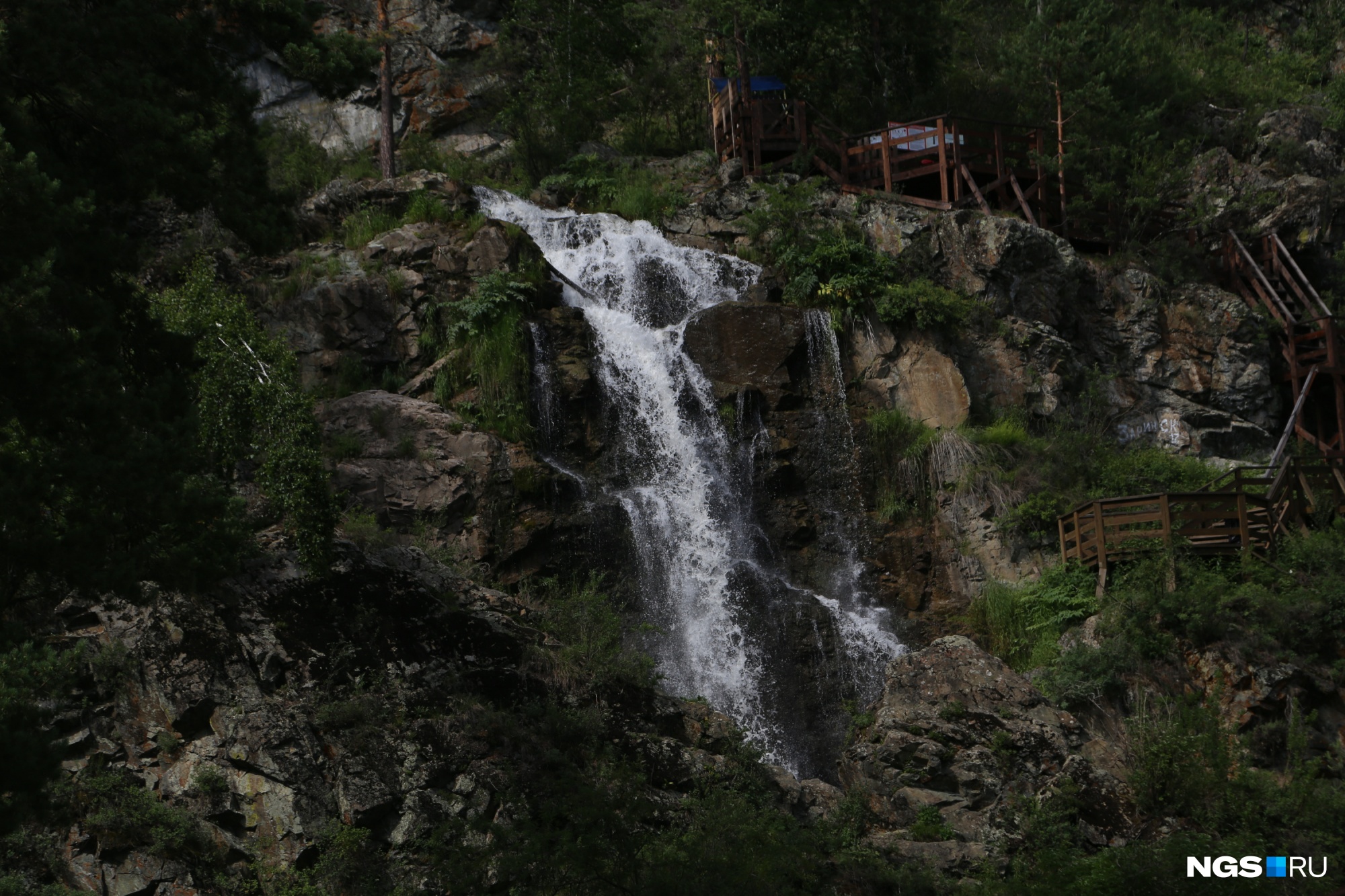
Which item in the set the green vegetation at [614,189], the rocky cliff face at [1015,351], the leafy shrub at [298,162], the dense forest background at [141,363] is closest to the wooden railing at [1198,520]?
the dense forest background at [141,363]

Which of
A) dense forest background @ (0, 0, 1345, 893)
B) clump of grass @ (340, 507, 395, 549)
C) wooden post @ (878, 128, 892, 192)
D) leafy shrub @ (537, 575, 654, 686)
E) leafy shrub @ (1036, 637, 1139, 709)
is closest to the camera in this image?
dense forest background @ (0, 0, 1345, 893)

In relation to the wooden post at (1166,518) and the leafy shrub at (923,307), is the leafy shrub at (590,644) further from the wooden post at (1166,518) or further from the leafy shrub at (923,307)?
the leafy shrub at (923,307)

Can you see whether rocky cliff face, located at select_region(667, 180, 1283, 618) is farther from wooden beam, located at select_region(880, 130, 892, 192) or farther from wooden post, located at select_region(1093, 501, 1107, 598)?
wooden post, located at select_region(1093, 501, 1107, 598)

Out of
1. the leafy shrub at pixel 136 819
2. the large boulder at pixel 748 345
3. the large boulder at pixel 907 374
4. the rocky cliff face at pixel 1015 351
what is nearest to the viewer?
the leafy shrub at pixel 136 819

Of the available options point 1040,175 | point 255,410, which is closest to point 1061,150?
point 1040,175

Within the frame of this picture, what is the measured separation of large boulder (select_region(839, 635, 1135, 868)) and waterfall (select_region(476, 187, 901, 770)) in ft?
6.00

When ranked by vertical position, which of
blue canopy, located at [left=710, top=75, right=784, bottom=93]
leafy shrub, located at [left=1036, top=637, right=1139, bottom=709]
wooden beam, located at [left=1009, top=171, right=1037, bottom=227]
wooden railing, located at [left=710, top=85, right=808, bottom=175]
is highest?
blue canopy, located at [left=710, top=75, right=784, bottom=93]

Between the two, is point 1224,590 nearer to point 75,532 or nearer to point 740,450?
point 740,450

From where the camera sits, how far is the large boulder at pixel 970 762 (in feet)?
39.3

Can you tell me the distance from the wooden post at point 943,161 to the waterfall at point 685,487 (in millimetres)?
5266

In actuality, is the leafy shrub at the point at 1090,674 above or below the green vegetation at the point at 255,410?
below

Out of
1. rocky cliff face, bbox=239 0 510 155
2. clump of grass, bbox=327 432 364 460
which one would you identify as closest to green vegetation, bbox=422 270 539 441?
clump of grass, bbox=327 432 364 460

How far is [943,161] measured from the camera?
26.2 metres

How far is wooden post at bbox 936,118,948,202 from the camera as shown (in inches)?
1027
